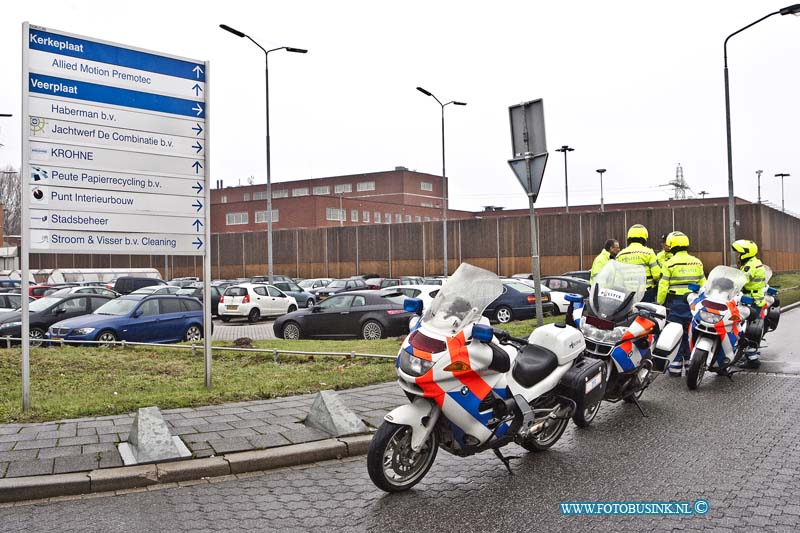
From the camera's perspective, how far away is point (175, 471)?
5398 millimetres

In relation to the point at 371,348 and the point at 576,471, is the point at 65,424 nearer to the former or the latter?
the point at 576,471

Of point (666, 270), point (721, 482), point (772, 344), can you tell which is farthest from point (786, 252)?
point (721, 482)

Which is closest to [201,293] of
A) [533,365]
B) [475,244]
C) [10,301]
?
[10,301]

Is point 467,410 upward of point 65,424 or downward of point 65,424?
upward

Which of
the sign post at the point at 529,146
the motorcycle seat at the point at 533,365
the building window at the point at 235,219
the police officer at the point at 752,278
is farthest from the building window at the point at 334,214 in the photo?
the motorcycle seat at the point at 533,365

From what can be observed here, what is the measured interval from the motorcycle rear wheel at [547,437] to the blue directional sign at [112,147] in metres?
5.21

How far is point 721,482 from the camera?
511 cm

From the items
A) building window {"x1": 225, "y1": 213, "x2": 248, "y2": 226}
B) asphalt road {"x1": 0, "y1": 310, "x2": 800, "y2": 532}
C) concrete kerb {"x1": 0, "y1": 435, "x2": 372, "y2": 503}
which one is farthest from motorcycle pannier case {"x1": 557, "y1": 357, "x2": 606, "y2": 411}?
building window {"x1": 225, "y1": 213, "x2": 248, "y2": 226}

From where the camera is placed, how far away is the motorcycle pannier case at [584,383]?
5.88m

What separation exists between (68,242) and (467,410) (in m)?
5.47

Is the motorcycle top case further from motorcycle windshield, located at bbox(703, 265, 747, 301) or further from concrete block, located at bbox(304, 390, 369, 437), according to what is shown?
motorcycle windshield, located at bbox(703, 265, 747, 301)

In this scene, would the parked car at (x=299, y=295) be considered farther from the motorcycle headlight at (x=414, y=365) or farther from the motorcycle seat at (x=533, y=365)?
the motorcycle headlight at (x=414, y=365)

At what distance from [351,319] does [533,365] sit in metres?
11.7

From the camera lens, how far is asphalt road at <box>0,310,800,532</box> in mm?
4430
